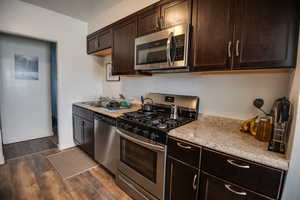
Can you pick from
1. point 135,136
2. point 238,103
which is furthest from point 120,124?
point 238,103

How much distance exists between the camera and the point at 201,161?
1088 millimetres

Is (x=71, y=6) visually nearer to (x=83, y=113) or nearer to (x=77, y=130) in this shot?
(x=83, y=113)

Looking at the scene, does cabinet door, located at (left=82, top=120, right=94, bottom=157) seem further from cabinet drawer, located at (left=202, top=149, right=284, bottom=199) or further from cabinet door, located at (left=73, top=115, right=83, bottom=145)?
cabinet drawer, located at (left=202, top=149, right=284, bottom=199)

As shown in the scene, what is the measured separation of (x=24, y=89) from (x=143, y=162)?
10.6 feet

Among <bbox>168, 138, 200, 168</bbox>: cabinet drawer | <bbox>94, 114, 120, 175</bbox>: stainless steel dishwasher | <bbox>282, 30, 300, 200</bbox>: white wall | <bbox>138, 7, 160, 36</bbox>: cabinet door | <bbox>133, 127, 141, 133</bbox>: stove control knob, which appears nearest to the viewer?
<bbox>282, 30, 300, 200</bbox>: white wall

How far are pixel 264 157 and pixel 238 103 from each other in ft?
2.37

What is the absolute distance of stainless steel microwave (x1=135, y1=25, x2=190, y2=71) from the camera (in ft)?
4.56

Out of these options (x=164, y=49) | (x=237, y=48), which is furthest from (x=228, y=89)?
(x=164, y=49)

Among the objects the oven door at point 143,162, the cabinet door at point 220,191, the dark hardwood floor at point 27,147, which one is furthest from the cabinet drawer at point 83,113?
the cabinet door at point 220,191

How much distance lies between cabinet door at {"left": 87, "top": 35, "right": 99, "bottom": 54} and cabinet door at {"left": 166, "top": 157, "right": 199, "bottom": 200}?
242cm

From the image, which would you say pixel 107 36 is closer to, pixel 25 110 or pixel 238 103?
pixel 238 103

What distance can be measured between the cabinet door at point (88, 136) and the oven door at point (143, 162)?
0.79 metres

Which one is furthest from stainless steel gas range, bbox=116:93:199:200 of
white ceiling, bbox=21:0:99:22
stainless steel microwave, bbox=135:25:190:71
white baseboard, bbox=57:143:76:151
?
white ceiling, bbox=21:0:99:22

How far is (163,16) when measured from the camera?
159 centimetres
